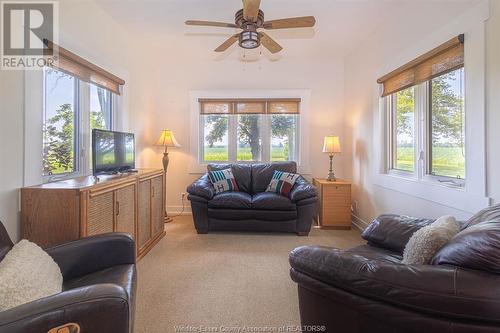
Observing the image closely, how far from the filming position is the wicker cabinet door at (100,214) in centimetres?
194

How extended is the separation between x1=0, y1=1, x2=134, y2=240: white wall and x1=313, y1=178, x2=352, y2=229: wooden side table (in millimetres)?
3072

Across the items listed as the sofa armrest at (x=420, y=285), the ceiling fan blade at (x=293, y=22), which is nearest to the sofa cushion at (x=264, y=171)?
the ceiling fan blade at (x=293, y=22)

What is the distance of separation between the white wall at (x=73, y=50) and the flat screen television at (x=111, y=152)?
1.79 ft

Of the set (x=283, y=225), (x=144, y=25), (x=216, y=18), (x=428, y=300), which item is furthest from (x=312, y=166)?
(x=428, y=300)

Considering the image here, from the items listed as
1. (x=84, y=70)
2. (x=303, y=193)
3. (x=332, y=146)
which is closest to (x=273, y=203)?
(x=303, y=193)

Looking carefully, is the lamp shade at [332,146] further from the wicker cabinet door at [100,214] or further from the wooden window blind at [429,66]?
the wicker cabinet door at [100,214]

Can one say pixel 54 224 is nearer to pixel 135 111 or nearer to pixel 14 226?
pixel 14 226

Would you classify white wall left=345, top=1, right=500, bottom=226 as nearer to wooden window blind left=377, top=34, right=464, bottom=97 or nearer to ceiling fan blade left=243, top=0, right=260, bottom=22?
wooden window blind left=377, top=34, right=464, bottom=97

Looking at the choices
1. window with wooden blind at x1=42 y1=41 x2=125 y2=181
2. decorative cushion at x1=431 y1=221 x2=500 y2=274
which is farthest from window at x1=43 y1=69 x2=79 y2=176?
decorative cushion at x1=431 y1=221 x2=500 y2=274

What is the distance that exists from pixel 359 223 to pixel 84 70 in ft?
13.2

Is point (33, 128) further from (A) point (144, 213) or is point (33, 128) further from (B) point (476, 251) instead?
(B) point (476, 251)

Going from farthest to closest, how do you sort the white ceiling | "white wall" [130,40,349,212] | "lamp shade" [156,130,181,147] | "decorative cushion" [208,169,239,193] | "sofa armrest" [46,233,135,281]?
"white wall" [130,40,349,212], "lamp shade" [156,130,181,147], "decorative cushion" [208,169,239,193], the white ceiling, "sofa armrest" [46,233,135,281]

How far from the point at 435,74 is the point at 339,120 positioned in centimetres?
225

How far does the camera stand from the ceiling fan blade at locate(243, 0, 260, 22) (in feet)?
6.64
